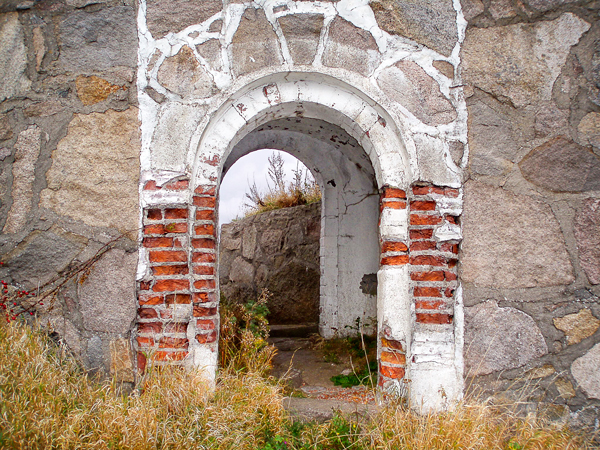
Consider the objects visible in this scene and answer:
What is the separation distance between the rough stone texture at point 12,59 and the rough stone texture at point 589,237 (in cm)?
311

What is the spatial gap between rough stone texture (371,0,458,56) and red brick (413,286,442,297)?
133cm

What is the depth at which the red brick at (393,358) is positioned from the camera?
226 centimetres

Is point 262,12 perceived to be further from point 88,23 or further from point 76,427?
point 76,427

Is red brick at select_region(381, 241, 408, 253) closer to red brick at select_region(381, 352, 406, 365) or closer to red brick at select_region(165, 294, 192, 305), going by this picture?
red brick at select_region(381, 352, 406, 365)

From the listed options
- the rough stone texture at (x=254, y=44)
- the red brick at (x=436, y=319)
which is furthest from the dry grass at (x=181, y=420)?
the rough stone texture at (x=254, y=44)

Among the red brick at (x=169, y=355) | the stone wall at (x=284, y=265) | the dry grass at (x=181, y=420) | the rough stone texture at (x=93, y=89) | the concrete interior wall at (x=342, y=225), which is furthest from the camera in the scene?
the stone wall at (x=284, y=265)

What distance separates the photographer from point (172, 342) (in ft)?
7.14

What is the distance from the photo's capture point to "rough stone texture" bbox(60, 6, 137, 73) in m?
2.27

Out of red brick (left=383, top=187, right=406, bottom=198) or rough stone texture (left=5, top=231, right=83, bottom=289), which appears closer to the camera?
rough stone texture (left=5, top=231, right=83, bottom=289)

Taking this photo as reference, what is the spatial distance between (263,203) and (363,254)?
Answer: 231cm

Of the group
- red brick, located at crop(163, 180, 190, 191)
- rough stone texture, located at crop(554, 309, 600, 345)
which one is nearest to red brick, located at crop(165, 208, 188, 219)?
red brick, located at crop(163, 180, 190, 191)

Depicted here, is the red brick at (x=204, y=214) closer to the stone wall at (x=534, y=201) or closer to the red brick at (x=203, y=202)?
the red brick at (x=203, y=202)

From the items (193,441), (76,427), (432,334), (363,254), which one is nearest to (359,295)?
(363,254)

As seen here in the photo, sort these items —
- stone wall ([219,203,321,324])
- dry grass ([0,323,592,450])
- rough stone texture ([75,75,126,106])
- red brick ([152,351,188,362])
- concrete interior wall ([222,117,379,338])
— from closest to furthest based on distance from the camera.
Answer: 1. dry grass ([0,323,592,450])
2. red brick ([152,351,188,362])
3. rough stone texture ([75,75,126,106])
4. concrete interior wall ([222,117,379,338])
5. stone wall ([219,203,321,324])
